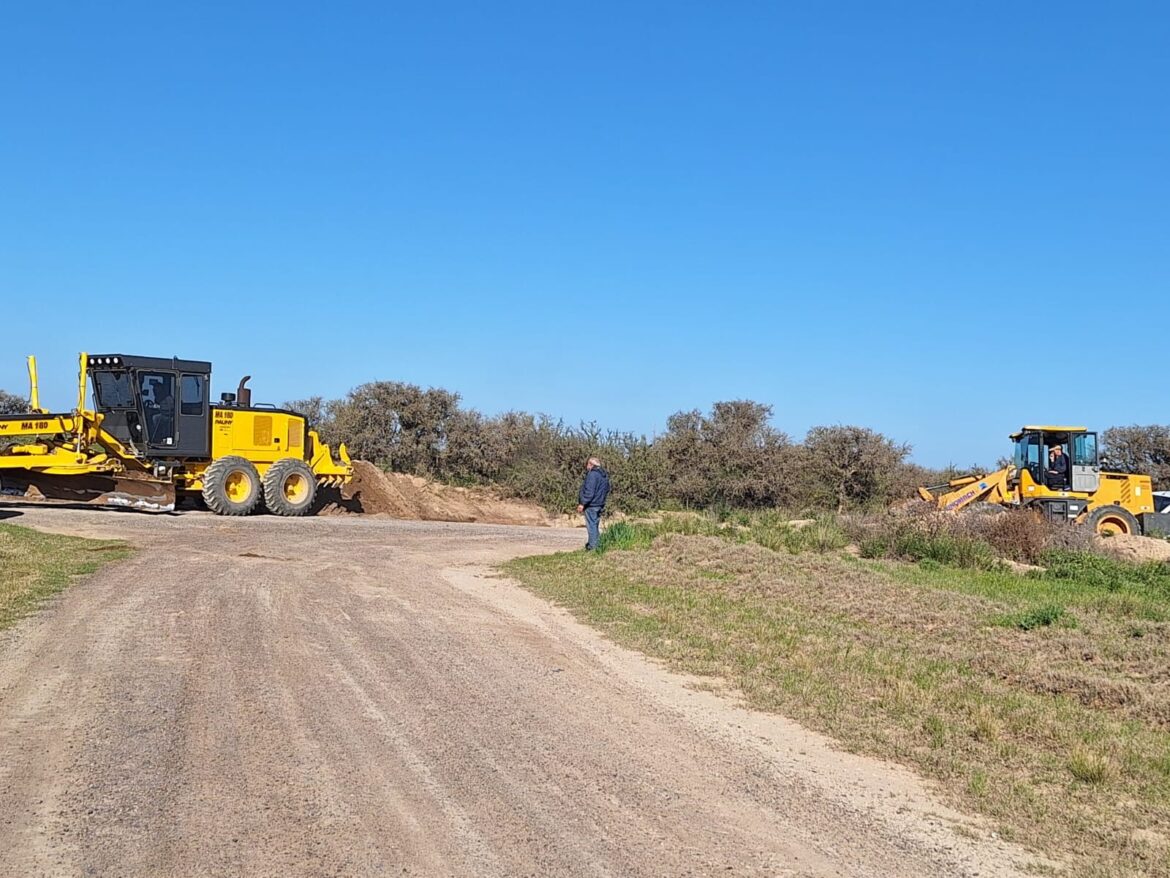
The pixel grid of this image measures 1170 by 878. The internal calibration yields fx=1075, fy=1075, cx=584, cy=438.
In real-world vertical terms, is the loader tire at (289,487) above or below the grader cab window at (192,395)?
below

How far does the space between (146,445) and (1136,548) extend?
73.2ft

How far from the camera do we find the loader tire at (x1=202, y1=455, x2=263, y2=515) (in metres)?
25.5

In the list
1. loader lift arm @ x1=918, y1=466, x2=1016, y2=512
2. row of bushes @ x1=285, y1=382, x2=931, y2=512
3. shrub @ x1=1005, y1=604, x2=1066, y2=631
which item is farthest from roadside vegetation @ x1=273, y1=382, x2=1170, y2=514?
shrub @ x1=1005, y1=604, x2=1066, y2=631

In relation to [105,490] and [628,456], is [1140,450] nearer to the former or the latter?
[628,456]

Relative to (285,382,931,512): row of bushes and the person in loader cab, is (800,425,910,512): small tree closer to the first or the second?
(285,382,931,512): row of bushes

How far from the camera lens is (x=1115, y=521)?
27.5 meters

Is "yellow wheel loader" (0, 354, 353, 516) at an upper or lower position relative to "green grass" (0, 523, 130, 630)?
upper

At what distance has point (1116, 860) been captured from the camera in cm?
562

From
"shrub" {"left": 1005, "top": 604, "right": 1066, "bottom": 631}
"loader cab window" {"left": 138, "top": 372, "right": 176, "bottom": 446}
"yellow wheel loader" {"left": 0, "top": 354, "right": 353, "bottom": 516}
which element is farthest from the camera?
"loader cab window" {"left": 138, "top": 372, "right": 176, "bottom": 446}

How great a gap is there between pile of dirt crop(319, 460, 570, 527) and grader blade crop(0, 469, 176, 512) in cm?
616

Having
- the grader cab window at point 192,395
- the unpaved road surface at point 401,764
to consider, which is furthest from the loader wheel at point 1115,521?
the grader cab window at point 192,395

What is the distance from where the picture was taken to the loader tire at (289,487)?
27016 mm

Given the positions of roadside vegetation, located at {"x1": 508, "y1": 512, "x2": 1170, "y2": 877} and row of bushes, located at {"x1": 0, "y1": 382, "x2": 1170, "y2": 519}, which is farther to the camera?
row of bushes, located at {"x1": 0, "y1": 382, "x2": 1170, "y2": 519}

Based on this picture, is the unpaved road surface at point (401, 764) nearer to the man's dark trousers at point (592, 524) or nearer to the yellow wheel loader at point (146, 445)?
the man's dark trousers at point (592, 524)
